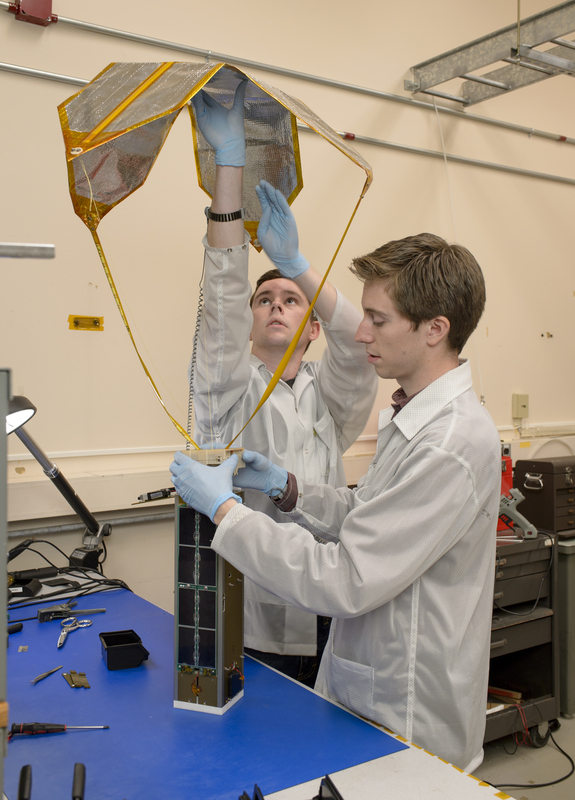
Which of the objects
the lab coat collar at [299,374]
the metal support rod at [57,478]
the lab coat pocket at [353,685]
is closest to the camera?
the lab coat pocket at [353,685]

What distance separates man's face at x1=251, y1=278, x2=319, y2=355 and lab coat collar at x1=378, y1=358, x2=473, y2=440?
586mm

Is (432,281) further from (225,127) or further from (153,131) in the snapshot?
(153,131)

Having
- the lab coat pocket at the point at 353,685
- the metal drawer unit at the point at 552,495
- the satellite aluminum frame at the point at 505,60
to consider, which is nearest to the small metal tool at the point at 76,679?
the lab coat pocket at the point at 353,685

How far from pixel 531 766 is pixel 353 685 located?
5.61 feet

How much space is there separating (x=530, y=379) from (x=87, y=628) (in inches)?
110

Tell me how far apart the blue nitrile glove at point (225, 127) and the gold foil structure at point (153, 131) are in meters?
0.03

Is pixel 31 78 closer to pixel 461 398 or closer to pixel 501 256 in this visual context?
pixel 461 398

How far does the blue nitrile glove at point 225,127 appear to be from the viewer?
1155 mm

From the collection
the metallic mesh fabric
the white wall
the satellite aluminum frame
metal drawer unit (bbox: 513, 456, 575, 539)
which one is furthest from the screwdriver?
the satellite aluminum frame

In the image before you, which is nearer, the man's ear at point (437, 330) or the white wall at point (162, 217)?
the man's ear at point (437, 330)

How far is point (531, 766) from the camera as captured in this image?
230 centimetres

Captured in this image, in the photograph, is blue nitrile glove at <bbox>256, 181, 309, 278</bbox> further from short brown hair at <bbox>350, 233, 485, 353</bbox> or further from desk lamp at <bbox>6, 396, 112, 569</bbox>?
desk lamp at <bbox>6, 396, 112, 569</bbox>

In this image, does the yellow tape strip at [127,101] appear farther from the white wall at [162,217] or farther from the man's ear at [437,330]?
the white wall at [162,217]

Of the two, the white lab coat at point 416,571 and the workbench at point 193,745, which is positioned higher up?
the white lab coat at point 416,571
